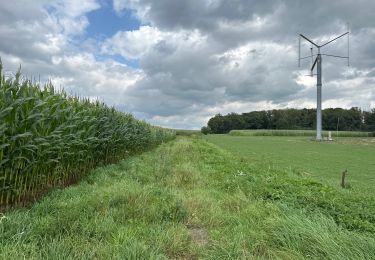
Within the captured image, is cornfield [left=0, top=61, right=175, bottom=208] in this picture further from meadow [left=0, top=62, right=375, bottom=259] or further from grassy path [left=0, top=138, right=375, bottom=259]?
grassy path [left=0, top=138, right=375, bottom=259]

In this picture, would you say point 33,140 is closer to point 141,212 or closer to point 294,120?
point 141,212

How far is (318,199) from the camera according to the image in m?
7.05

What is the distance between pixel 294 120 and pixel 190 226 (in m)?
118

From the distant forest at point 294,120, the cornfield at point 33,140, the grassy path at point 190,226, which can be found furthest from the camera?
the distant forest at point 294,120

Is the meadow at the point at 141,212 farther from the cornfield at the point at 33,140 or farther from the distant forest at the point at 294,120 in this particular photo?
the distant forest at the point at 294,120

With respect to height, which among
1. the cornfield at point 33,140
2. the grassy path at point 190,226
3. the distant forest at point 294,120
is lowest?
the grassy path at point 190,226

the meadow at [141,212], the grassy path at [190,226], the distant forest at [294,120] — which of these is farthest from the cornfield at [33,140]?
the distant forest at [294,120]

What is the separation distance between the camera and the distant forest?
355ft

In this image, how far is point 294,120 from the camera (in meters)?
119

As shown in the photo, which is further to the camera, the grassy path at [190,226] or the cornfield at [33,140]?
the cornfield at [33,140]

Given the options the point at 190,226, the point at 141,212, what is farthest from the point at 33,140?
the point at 190,226

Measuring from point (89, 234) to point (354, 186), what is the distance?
8.85 m

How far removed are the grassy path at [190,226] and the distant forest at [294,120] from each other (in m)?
98.3

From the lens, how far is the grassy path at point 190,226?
423 centimetres
